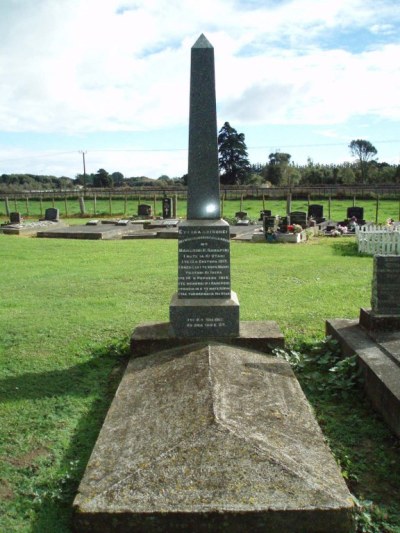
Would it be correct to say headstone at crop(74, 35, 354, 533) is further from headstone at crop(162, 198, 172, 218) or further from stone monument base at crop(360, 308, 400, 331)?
headstone at crop(162, 198, 172, 218)

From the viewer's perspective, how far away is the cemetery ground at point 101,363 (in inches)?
149

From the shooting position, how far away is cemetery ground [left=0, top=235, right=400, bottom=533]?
379 centimetres

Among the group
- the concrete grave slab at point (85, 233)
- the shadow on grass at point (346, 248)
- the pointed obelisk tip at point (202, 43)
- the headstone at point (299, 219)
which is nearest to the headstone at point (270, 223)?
the headstone at point (299, 219)

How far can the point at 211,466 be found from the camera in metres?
3.41

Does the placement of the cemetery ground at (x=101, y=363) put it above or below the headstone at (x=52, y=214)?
below

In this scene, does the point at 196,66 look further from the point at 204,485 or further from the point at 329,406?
the point at 204,485

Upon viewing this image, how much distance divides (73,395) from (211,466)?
8.26 ft

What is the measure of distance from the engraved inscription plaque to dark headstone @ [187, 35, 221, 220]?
1.05 feet

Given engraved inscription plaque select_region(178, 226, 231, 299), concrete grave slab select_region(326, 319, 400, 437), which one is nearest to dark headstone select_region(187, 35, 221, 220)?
engraved inscription plaque select_region(178, 226, 231, 299)

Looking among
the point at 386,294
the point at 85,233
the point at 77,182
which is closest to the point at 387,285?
the point at 386,294

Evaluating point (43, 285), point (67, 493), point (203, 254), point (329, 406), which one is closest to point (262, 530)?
point (67, 493)

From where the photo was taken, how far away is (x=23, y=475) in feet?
12.8

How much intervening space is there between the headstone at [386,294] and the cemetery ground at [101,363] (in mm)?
731

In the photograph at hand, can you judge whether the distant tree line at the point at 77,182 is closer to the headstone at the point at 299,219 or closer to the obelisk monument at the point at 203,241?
the headstone at the point at 299,219
